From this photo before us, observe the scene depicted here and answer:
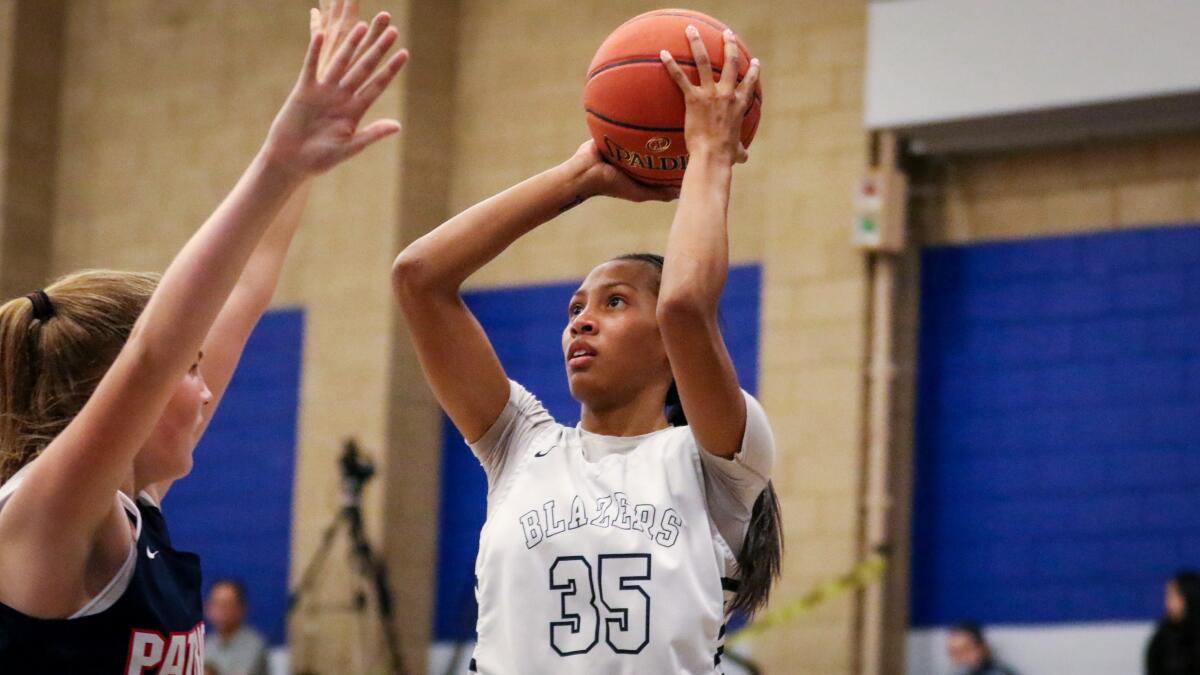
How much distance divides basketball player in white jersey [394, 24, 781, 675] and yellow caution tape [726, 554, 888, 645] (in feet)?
17.0

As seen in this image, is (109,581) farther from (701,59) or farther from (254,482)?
(254,482)

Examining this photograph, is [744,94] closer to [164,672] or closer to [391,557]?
[164,672]

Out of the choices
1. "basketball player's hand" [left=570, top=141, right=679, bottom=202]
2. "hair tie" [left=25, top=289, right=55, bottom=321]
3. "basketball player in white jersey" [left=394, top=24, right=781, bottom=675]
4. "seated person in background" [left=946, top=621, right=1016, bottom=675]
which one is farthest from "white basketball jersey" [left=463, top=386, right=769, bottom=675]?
"seated person in background" [left=946, top=621, right=1016, bottom=675]

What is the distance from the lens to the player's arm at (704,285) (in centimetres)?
271

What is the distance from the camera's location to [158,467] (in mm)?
2477

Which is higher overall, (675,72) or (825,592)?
(675,72)

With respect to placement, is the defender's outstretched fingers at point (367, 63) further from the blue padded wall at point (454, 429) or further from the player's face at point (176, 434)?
the blue padded wall at point (454, 429)

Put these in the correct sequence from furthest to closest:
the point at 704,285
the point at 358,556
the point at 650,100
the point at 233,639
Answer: the point at 233,639 → the point at 358,556 → the point at 650,100 → the point at 704,285

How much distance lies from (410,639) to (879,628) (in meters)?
2.98

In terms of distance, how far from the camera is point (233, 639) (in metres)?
9.40

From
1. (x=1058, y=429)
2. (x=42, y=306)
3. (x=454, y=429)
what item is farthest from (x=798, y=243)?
(x=42, y=306)

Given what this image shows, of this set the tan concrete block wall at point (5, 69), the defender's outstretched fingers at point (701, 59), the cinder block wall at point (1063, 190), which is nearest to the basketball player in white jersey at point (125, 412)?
the defender's outstretched fingers at point (701, 59)

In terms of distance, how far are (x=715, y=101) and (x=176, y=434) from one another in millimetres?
1106

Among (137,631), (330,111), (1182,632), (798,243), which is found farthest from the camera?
(798,243)
